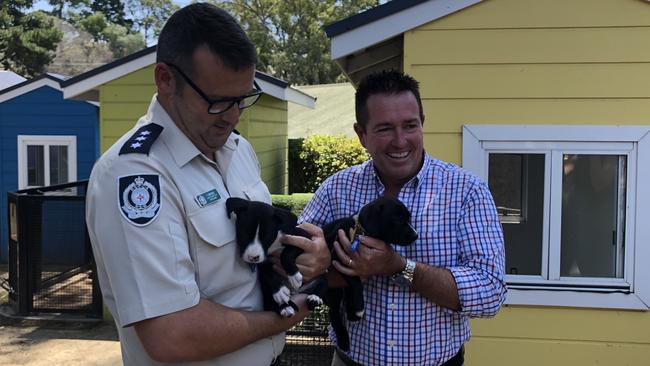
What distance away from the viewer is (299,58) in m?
35.8

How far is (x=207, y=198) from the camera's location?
1.58 meters

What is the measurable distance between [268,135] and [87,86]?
273 centimetres

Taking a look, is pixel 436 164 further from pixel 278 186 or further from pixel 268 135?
pixel 278 186

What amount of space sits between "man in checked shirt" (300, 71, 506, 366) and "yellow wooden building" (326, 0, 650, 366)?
171 cm

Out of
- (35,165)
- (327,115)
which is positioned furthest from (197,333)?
(327,115)

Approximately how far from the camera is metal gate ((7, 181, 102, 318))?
23.2 ft

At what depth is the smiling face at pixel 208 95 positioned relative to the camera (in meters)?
1.50

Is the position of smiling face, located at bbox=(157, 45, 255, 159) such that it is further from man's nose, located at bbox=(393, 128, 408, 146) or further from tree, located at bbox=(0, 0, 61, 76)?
tree, located at bbox=(0, 0, 61, 76)

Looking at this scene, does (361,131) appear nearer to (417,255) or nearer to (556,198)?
(417,255)

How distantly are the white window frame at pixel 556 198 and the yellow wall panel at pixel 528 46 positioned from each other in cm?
45

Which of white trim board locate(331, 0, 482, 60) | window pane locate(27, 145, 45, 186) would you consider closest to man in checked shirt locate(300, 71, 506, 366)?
white trim board locate(331, 0, 482, 60)

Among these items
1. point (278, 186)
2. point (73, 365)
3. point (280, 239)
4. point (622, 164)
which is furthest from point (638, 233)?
point (278, 186)

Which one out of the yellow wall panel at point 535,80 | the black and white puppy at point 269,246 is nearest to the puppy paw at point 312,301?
the black and white puppy at point 269,246

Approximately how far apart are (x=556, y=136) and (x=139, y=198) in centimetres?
300
